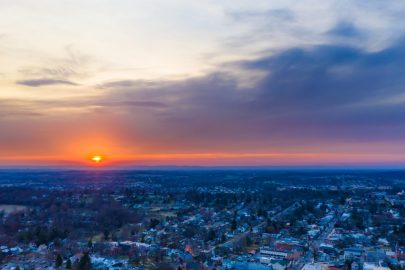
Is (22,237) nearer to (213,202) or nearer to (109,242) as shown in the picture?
(109,242)

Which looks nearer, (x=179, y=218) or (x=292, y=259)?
(x=292, y=259)

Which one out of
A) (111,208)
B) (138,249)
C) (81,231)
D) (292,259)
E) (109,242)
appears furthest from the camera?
(111,208)

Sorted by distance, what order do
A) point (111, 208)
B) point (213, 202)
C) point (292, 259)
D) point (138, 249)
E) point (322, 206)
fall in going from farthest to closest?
point (213, 202), point (322, 206), point (111, 208), point (138, 249), point (292, 259)

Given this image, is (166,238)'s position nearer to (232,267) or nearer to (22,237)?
(232,267)

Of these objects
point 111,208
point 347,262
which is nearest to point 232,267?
point 347,262

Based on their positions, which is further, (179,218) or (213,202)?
(213,202)

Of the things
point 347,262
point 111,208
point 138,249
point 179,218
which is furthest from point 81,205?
point 347,262

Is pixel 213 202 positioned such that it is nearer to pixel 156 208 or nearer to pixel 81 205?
pixel 156 208

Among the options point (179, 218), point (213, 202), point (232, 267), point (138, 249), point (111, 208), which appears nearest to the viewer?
point (232, 267)

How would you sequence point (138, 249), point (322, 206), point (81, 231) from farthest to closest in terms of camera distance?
point (322, 206), point (81, 231), point (138, 249)
